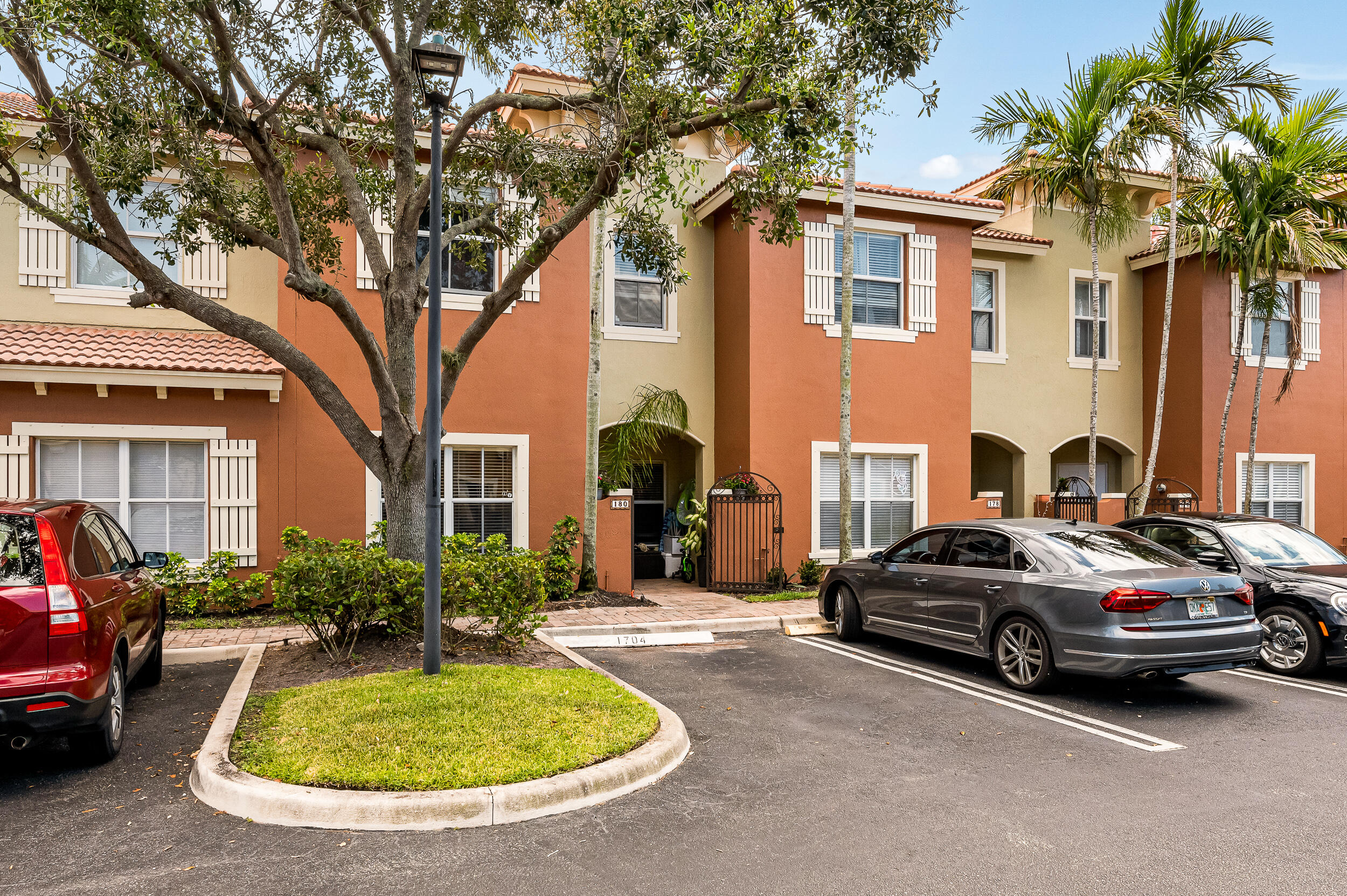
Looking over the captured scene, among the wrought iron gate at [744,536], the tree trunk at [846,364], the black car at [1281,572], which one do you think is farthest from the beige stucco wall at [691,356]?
the black car at [1281,572]

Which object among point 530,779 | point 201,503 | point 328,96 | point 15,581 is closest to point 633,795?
point 530,779

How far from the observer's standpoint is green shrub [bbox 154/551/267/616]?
10391 mm

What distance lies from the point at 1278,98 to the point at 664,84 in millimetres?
11436


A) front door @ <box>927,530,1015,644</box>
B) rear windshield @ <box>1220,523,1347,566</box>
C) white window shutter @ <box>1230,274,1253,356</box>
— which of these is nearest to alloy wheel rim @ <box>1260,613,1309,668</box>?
rear windshield @ <box>1220,523,1347,566</box>

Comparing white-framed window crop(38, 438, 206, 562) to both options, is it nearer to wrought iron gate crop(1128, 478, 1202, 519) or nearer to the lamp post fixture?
the lamp post fixture

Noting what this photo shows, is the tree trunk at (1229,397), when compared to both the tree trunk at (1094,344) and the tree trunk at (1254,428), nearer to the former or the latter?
the tree trunk at (1254,428)

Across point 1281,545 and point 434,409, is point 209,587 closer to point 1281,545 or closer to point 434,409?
point 434,409

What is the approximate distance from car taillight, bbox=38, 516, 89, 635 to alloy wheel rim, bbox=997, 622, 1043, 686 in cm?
682

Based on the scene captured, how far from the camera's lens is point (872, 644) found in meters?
9.73

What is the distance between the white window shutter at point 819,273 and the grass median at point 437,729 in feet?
27.7

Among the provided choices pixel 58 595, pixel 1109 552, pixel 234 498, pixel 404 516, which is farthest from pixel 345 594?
pixel 1109 552

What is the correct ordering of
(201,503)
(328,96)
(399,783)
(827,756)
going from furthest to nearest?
(201,503)
(328,96)
(827,756)
(399,783)

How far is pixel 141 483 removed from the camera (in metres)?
10.9

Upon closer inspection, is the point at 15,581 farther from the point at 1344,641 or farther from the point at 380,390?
the point at 1344,641
